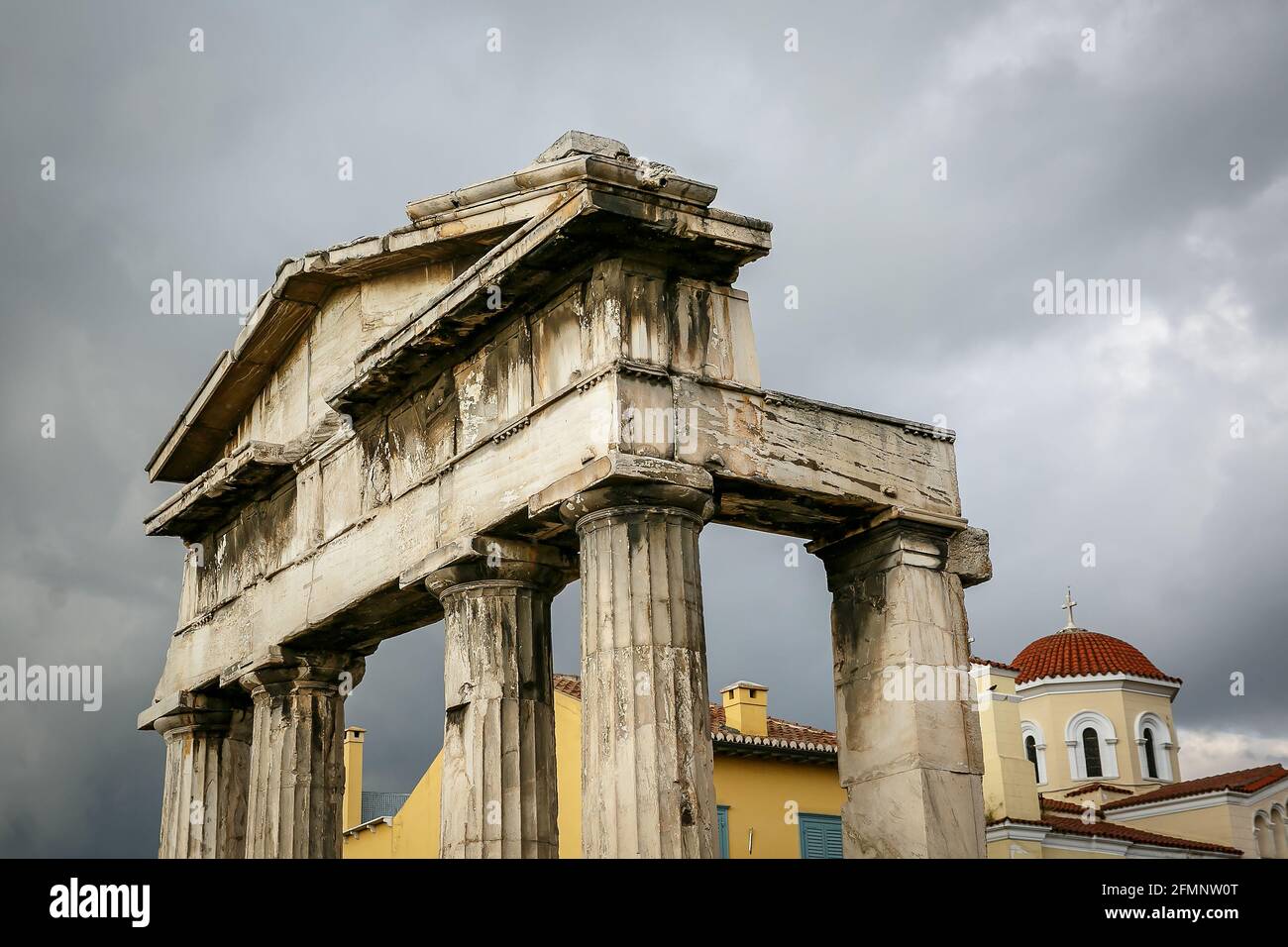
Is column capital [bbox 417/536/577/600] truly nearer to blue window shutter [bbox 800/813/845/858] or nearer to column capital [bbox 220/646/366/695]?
column capital [bbox 220/646/366/695]

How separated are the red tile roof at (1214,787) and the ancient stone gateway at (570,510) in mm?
24345

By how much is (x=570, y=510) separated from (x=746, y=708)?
1635 cm

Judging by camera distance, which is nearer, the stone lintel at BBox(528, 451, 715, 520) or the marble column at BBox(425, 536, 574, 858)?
the stone lintel at BBox(528, 451, 715, 520)

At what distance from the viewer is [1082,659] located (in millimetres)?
41000

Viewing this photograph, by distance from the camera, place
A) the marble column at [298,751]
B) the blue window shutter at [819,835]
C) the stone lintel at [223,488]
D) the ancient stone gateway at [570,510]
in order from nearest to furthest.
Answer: the ancient stone gateway at [570,510], the marble column at [298,751], the stone lintel at [223,488], the blue window shutter at [819,835]

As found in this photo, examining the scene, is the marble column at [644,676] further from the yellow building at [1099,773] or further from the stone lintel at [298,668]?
the yellow building at [1099,773]

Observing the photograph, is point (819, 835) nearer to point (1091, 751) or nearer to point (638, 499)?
point (1091, 751)

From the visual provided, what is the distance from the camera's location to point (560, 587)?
13.8 meters

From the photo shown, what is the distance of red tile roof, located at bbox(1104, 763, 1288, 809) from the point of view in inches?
1412

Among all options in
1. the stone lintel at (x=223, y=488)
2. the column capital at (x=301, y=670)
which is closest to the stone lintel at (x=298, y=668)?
the column capital at (x=301, y=670)

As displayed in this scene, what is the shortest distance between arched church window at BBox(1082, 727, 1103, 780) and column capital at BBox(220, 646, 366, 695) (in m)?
28.3

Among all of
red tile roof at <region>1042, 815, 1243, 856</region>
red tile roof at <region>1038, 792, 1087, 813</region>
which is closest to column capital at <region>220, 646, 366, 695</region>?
red tile roof at <region>1042, 815, 1243, 856</region>

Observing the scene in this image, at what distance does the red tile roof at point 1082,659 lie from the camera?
40.6 m
